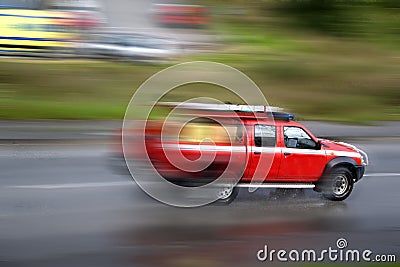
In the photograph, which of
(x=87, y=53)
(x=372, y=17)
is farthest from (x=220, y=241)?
(x=372, y=17)

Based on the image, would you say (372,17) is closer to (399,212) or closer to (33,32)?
(33,32)

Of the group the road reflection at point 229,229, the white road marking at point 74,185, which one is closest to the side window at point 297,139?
the road reflection at point 229,229

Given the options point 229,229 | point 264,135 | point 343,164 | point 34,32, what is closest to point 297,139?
point 264,135

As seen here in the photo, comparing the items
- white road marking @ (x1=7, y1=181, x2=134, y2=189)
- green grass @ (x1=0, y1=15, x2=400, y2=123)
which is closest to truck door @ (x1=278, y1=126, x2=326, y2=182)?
white road marking @ (x1=7, y1=181, x2=134, y2=189)

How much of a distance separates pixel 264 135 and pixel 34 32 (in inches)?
550

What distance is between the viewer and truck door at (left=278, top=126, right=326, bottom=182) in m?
9.55

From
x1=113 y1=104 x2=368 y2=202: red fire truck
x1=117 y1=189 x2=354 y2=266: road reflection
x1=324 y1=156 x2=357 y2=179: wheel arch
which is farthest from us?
x1=324 y1=156 x2=357 y2=179: wheel arch

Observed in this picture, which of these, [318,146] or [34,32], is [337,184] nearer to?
[318,146]

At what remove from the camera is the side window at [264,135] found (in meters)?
9.38

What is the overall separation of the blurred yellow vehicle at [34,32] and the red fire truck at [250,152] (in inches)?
512

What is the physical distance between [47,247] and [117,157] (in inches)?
82.7

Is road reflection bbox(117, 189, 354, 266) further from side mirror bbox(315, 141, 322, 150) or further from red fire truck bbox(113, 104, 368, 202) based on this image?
side mirror bbox(315, 141, 322, 150)

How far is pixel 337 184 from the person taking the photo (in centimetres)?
1002

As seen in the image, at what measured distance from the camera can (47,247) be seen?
7777 millimetres
